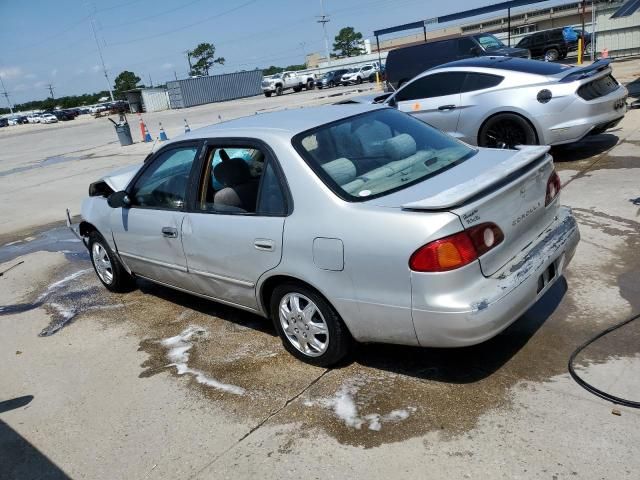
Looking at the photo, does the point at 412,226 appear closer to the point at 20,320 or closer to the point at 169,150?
the point at 169,150

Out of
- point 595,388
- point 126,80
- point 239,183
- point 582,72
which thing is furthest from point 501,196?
point 126,80

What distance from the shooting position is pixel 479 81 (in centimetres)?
822

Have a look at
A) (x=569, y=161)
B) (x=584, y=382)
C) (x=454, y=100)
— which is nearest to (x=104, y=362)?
(x=584, y=382)

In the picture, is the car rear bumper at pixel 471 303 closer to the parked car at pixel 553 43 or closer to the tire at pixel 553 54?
the parked car at pixel 553 43

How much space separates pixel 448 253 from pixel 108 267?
12.8ft

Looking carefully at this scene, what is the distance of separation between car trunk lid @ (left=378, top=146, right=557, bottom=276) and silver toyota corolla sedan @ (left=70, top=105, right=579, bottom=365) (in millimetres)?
11

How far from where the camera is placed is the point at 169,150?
15.0 ft

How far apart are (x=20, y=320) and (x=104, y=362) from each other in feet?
5.50

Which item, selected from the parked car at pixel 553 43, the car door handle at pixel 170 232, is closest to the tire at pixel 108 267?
the car door handle at pixel 170 232

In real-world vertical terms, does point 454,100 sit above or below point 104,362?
above

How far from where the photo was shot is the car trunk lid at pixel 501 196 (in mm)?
2971

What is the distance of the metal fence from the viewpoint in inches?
1997

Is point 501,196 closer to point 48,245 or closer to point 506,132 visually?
point 506,132

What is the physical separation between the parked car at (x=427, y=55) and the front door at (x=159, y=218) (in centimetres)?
1240
